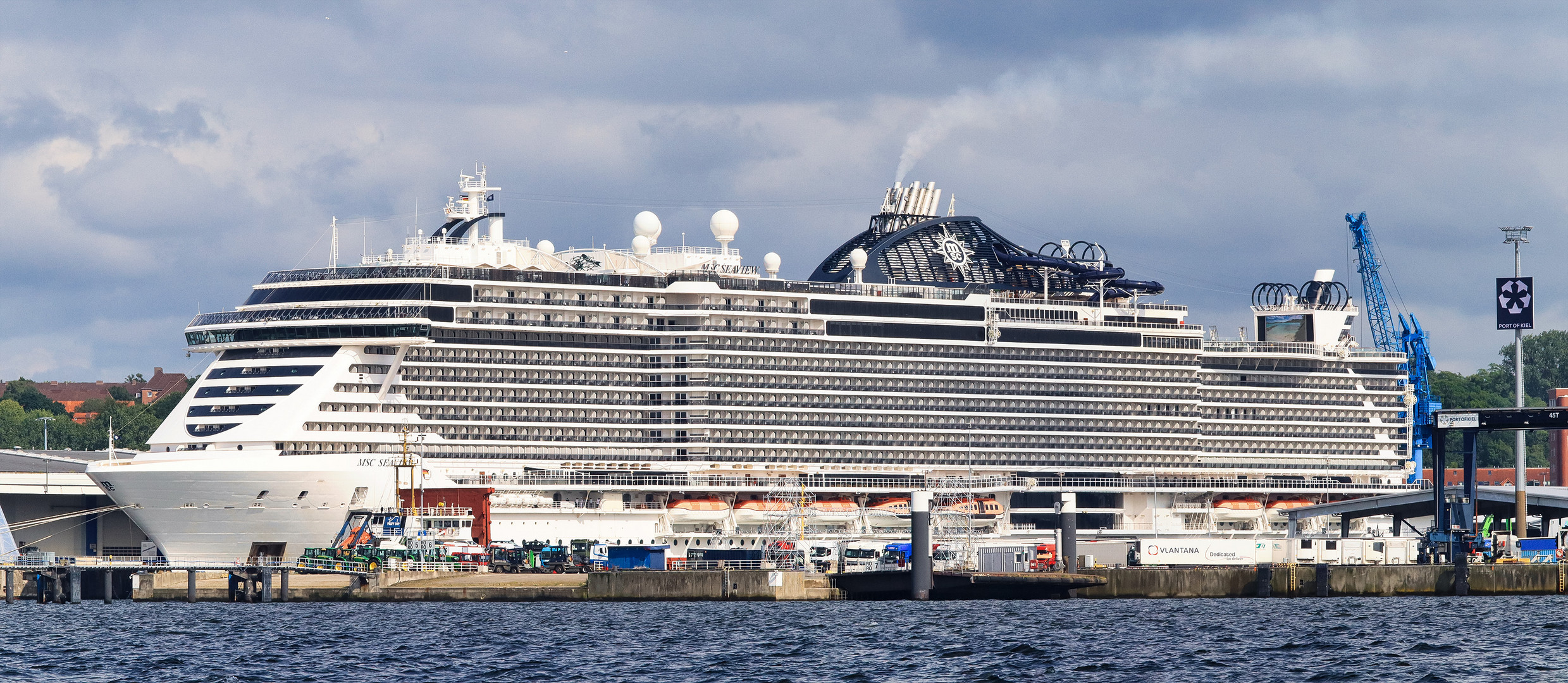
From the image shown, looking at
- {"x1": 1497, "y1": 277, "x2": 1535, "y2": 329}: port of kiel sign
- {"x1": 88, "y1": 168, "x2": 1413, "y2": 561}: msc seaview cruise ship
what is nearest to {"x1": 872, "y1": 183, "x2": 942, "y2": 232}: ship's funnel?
{"x1": 88, "y1": 168, "x2": 1413, "y2": 561}: msc seaview cruise ship

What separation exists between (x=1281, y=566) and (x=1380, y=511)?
2614 cm

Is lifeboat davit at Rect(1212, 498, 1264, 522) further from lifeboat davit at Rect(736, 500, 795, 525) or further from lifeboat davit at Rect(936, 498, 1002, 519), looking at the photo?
lifeboat davit at Rect(736, 500, 795, 525)

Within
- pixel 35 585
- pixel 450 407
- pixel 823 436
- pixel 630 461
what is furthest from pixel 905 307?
pixel 35 585

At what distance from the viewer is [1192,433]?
407 ft

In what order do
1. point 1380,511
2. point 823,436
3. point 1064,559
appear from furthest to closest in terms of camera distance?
1. point 1380,511
2. point 823,436
3. point 1064,559

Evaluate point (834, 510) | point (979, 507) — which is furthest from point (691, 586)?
point (979, 507)

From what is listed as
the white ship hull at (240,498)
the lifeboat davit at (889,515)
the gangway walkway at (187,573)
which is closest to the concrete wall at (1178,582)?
the lifeboat davit at (889,515)

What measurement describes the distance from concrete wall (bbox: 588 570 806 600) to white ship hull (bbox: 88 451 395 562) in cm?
1386

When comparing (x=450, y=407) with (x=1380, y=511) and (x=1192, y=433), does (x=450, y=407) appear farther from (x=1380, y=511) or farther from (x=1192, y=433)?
(x=1380, y=511)

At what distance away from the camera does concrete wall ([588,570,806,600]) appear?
90875mm

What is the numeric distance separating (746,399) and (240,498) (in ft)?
90.9

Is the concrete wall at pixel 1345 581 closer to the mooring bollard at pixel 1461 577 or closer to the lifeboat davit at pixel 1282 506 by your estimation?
the mooring bollard at pixel 1461 577

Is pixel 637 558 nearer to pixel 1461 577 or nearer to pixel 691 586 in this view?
pixel 691 586

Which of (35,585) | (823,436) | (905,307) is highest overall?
(905,307)
